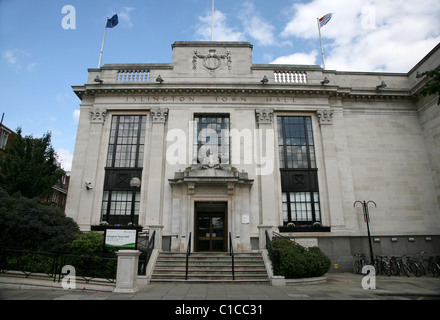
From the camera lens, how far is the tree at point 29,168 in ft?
56.3

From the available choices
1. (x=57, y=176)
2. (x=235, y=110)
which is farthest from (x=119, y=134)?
(x=235, y=110)

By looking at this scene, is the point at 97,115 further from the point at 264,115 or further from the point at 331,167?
the point at 331,167

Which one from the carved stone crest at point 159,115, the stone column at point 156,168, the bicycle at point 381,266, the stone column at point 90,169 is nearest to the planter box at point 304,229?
the bicycle at point 381,266

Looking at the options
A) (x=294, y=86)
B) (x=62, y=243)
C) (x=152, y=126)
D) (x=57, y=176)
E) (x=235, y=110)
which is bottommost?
(x=62, y=243)

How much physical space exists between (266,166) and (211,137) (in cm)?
452

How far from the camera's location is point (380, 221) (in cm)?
1759

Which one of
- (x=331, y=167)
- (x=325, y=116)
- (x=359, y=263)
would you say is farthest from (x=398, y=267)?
(x=325, y=116)

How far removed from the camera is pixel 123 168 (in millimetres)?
18047

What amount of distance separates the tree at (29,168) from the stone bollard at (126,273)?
10.7m

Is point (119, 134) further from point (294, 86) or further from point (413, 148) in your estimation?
point (413, 148)

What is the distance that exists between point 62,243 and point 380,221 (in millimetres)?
18982

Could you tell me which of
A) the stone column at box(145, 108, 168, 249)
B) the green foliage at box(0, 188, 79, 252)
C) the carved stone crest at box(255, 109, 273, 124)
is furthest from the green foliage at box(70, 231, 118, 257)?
the carved stone crest at box(255, 109, 273, 124)

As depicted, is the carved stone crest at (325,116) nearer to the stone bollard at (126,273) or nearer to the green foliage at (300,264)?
the green foliage at (300,264)
